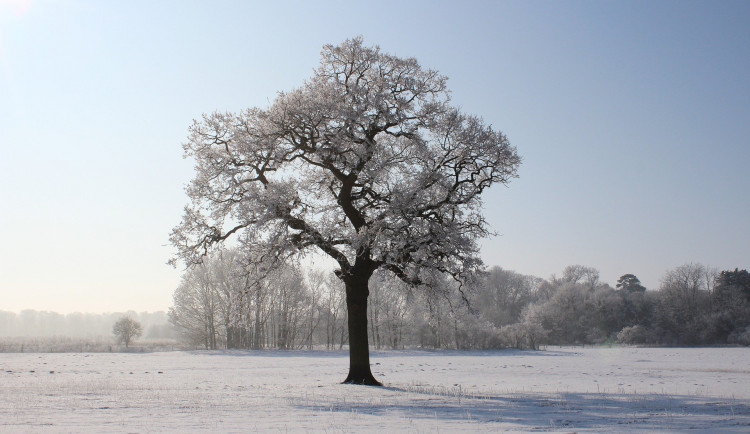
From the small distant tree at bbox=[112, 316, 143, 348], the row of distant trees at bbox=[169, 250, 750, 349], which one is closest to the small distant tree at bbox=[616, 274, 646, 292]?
the row of distant trees at bbox=[169, 250, 750, 349]

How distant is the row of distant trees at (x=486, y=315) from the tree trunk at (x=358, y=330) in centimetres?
3191

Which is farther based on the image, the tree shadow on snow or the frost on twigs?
the frost on twigs

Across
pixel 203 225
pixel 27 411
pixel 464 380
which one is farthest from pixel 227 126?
pixel 464 380

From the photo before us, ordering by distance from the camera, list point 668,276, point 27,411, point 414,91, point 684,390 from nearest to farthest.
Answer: point 27,411 → point 684,390 → point 414,91 → point 668,276

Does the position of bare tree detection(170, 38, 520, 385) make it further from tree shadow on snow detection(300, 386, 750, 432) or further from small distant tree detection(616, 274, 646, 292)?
small distant tree detection(616, 274, 646, 292)

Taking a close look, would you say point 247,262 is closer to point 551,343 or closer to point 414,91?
point 414,91

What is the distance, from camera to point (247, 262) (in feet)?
76.5

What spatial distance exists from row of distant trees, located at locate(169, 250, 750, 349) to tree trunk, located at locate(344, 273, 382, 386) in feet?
105

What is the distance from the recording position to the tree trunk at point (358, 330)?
24484 mm

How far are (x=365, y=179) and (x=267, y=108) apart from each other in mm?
5001

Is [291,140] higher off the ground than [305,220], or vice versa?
[291,140]

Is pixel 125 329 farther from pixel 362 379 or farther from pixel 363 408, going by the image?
pixel 363 408

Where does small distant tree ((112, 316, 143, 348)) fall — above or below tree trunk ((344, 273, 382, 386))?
below

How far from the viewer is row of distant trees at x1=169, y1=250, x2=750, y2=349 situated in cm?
7225
